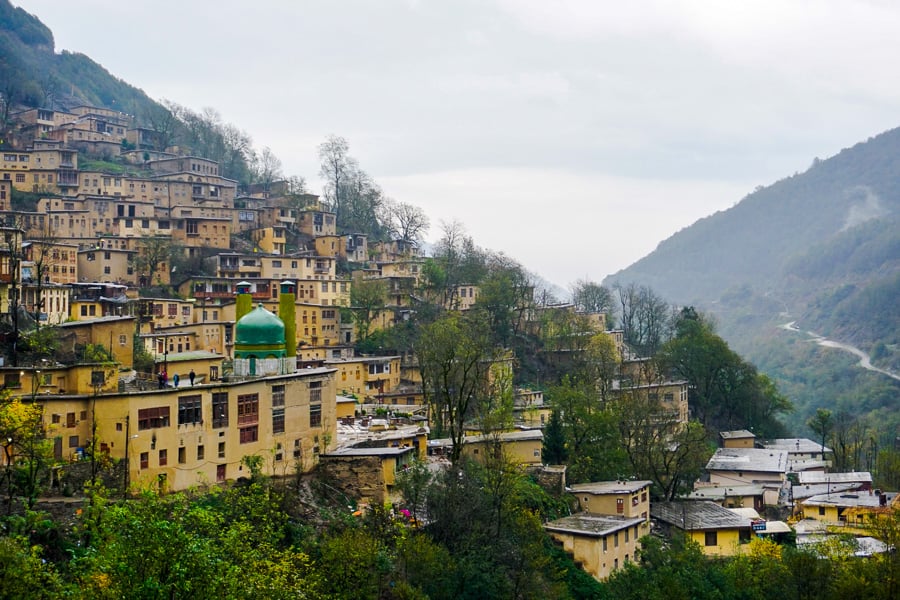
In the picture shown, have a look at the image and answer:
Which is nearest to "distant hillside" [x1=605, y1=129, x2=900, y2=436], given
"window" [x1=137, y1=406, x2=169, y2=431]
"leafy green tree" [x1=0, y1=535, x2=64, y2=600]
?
"window" [x1=137, y1=406, x2=169, y2=431]

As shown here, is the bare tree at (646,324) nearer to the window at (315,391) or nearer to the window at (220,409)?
the window at (315,391)

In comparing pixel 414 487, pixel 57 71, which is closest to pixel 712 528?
pixel 414 487

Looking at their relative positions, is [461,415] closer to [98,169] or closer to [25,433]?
[25,433]

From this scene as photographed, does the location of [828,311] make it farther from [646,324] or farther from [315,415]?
[315,415]

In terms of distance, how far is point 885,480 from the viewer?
198 ft

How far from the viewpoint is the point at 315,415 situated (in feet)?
117

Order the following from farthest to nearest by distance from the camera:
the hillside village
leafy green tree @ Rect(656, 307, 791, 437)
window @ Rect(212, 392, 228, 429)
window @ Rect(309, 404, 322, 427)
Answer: leafy green tree @ Rect(656, 307, 791, 437) < window @ Rect(309, 404, 322, 427) < window @ Rect(212, 392, 228, 429) < the hillside village

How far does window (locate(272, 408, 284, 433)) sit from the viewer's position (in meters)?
34.1

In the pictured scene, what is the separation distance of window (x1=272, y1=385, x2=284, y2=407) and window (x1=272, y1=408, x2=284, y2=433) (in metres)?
0.21

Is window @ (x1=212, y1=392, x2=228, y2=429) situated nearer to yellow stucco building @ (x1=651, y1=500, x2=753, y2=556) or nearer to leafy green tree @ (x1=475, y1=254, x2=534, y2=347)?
yellow stucco building @ (x1=651, y1=500, x2=753, y2=556)

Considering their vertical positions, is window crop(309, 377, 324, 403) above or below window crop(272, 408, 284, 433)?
above

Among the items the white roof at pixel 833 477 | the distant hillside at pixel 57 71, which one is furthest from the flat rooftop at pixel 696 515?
the distant hillside at pixel 57 71

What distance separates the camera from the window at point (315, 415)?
35.6 metres

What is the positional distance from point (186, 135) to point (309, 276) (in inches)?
1704
